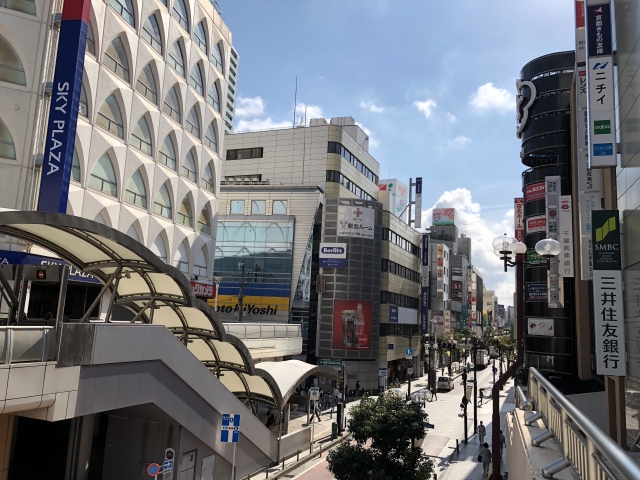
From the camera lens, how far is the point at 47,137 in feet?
67.4

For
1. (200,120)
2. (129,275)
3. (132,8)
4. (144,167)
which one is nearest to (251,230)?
(200,120)

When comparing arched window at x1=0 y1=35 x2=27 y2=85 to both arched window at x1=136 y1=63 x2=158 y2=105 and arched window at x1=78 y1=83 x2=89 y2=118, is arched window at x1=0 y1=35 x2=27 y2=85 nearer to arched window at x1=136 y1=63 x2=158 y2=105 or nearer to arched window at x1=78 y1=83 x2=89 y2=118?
arched window at x1=78 y1=83 x2=89 y2=118

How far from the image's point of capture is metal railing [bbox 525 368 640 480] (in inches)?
125

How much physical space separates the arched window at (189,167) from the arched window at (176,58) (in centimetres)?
507

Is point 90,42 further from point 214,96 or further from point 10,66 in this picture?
point 214,96

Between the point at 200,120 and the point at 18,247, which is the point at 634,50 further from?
the point at 200,120

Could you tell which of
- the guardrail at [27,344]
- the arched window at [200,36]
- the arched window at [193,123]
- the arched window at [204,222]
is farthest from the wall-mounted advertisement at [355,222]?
the guardrail at [27,344]

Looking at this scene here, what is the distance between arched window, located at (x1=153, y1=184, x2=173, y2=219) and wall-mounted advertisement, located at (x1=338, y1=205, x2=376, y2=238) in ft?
80.4

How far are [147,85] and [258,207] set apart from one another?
97.6ft

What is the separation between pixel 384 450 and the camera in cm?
1791

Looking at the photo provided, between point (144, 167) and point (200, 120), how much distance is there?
7.83m

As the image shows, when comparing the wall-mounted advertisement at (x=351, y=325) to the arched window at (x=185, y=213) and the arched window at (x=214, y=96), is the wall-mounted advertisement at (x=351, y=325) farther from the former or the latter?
the arched window at (x=214, y=96)

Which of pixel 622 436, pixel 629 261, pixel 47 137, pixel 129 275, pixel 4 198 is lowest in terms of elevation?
pixel 622 436

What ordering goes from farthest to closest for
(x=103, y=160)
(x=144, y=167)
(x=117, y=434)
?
(x=144, y=167), (x=103, y=160), (x=117, y=434)
